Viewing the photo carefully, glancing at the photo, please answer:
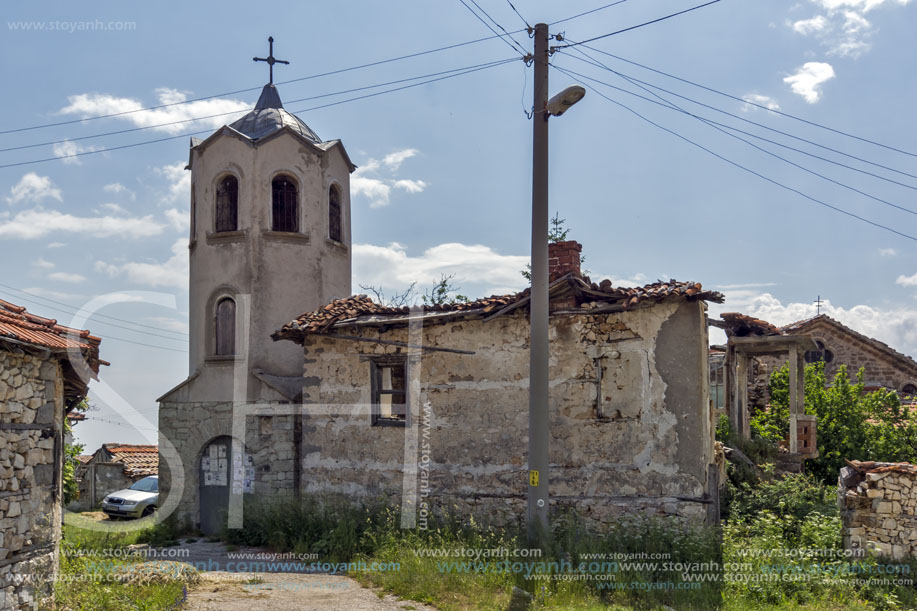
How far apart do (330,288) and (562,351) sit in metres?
7.66

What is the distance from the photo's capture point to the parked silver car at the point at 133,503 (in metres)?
22.2

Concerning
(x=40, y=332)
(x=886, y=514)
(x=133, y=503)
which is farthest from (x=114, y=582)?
(x=133, y=503)

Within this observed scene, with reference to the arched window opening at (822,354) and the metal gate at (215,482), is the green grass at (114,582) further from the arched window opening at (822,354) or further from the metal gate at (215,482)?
the arched window opening at (822,354)

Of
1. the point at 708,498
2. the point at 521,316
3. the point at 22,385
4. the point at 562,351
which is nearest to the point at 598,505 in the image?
the point at 708,498

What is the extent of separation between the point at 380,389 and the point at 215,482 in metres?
4.92

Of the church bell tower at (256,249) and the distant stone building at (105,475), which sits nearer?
the church bell tower at (256,249)

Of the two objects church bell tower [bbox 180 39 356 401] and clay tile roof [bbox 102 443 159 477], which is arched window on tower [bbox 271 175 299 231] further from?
clay tile roof [bbox 102 443 159 477]

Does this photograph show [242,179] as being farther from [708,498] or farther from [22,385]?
[708,498]

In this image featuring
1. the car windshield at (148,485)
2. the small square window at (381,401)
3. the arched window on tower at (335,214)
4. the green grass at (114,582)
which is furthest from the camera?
the car windshield at (148,485)

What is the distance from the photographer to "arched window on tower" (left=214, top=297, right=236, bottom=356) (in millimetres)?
17438

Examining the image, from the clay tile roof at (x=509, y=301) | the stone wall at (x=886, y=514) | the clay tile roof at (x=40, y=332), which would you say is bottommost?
the stone wall at (x=886, y=514)

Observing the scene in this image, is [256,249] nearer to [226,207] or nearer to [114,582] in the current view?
[226,207]

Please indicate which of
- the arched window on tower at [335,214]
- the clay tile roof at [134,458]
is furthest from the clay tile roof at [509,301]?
the clay tile roof at [134,458]

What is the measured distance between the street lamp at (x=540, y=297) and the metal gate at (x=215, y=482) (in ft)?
30.5
